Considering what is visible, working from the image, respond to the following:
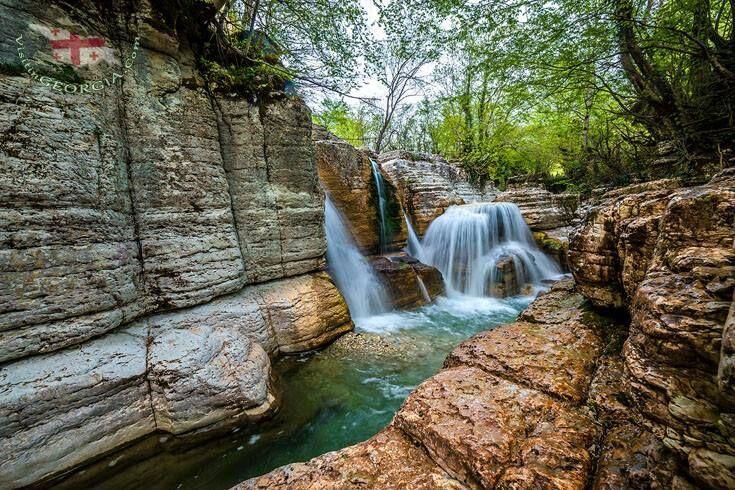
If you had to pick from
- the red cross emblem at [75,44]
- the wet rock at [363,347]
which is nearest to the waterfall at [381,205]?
the wet rock at [363,347]

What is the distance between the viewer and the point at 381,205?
26.3 feet

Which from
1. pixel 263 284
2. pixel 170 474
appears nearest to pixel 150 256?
pixel 263 284

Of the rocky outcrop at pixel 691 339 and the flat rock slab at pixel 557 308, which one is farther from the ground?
the rocky outcrop at pixel 691 339

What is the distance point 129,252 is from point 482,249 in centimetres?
840

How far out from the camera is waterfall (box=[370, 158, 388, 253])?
26.1 ft

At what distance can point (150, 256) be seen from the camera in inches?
130

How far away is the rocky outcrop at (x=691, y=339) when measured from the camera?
109 cm

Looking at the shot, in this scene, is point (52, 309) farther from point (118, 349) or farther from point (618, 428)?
point (618, 428)

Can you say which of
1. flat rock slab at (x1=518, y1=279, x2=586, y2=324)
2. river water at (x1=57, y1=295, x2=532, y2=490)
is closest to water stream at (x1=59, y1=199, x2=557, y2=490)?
river water at (x1=57, y1=295, x2=532, y2=490)

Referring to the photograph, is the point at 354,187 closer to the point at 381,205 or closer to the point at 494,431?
the point at 381,205

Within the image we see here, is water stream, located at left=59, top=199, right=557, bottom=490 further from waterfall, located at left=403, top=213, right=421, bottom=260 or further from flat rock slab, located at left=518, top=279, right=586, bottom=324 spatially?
flat rock slab, located at left=518, top=279, right=586, bottom=324

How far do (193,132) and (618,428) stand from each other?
4.88 metres

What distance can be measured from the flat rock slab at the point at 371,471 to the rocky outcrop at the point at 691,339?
1.00m

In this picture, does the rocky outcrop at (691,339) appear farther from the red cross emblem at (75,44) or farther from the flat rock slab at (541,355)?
the red cross emblem at (75,44)
